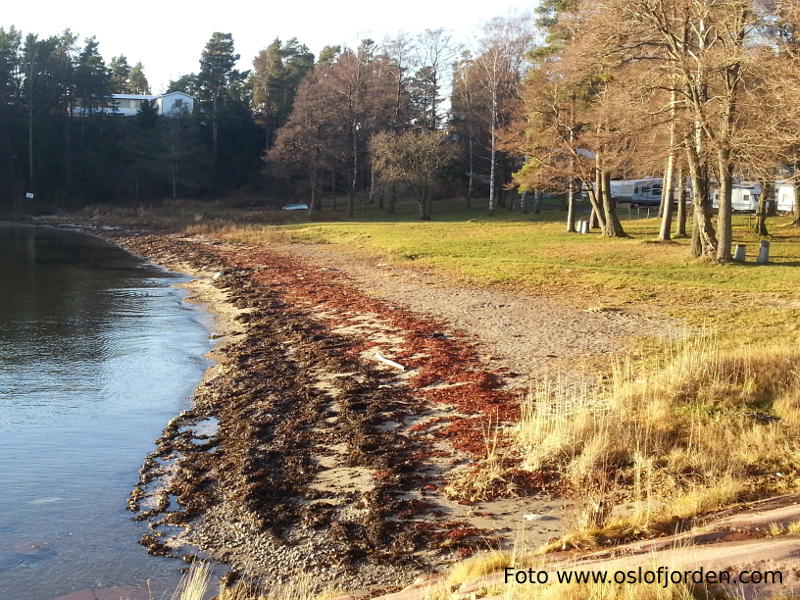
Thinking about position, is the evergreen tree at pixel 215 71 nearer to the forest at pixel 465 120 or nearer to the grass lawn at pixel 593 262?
the forest at pixel 465 120

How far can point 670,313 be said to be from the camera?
19.9 m

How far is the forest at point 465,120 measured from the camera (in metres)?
26.0

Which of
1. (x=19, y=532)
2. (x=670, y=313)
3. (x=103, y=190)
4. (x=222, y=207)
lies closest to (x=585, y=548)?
(x=19, y=532)

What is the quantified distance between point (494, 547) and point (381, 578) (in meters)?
1.22

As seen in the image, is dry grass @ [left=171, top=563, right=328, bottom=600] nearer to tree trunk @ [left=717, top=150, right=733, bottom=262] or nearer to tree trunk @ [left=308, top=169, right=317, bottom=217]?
tree trunk @ [left=717, top=150, right=733, bottom=262]

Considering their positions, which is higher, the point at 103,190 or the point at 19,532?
the point at 103,190

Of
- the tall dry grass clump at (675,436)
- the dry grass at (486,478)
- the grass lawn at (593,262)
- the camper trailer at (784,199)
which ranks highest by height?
the camper trailer at (784,199)

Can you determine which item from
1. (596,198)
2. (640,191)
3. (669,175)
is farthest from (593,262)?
(640,191)

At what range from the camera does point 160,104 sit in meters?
92.3

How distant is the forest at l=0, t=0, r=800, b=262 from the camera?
26.0 m

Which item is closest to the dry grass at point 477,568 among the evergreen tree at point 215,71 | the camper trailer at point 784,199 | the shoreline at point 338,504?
the shoreline at point 338,504

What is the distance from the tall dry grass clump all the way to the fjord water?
490 centimetres

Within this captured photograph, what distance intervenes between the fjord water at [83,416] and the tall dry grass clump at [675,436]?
16.1ft

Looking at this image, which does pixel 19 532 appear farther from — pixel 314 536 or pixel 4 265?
pixel 4 265
